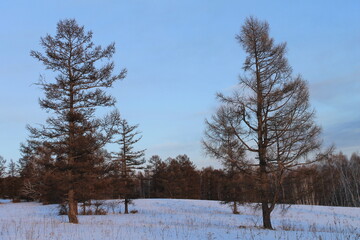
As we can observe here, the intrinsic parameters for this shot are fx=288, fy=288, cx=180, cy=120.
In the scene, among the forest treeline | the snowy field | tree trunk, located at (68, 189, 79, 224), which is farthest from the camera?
tree trunk, located at (68, 189, 79, 224)

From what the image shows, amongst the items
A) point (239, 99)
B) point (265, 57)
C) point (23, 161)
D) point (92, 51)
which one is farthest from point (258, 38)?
point (23, 161)

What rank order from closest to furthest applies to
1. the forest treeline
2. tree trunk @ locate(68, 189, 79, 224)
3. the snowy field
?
the snowy field, the forest treeline, tree trunk @ locate(68, 189, 79, 224)

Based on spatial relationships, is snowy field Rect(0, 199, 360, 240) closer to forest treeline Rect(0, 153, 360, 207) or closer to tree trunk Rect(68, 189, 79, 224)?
tree trunk Rect(68, 189, 79, 224)

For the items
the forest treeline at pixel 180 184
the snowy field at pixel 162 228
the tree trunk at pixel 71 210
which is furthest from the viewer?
the tree trunk at pixel 71 210

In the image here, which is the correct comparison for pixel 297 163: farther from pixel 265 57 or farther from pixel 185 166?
pixel 185 166

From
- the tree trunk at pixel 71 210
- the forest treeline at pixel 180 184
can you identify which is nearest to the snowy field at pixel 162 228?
the tree trunk at pixel 71 210

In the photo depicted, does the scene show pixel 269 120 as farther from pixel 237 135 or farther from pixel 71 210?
pixel 71 210

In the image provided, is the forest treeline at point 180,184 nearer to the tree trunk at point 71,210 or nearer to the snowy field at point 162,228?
the tree trunk at point 71,210

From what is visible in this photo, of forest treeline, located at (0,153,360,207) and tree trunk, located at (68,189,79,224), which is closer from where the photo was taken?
forest treeline, located at (0,153,360,207)

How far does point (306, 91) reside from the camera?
12477 mm

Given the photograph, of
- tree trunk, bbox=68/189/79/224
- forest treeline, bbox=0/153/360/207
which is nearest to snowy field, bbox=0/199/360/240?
tree trunk, bbox=68/189/79/224

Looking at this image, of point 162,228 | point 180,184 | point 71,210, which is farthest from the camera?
point 180,184

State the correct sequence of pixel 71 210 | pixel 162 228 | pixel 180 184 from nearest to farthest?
pixel 162 228 < pixel 71 210 < pixel 180 184

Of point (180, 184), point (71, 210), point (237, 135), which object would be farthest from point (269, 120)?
point (180, 184)
